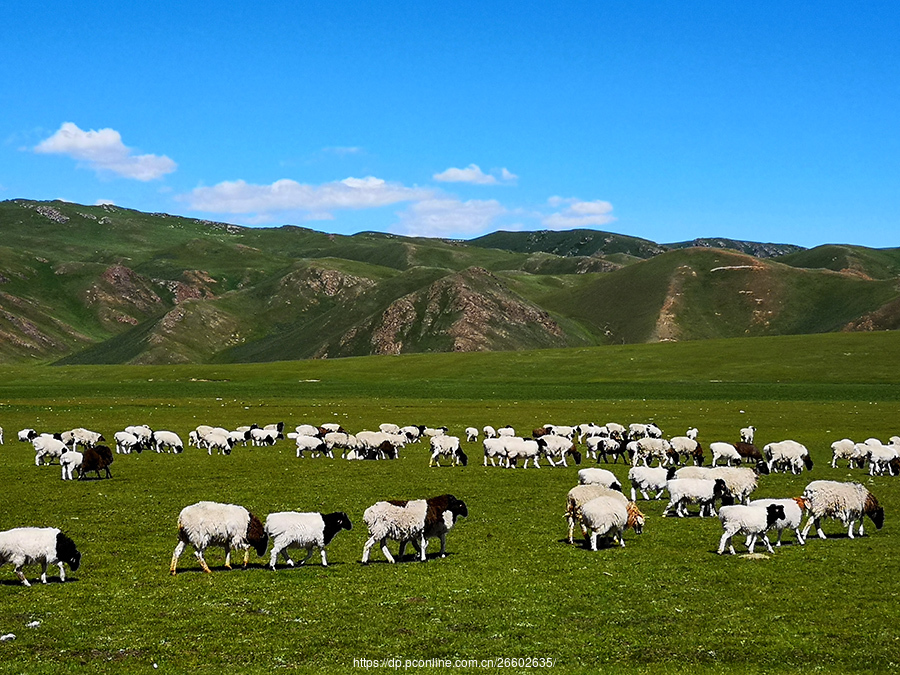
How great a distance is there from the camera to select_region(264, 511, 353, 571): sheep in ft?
61.8

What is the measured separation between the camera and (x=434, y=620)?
1469cm

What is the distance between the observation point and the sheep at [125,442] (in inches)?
1678

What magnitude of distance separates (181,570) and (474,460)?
911 inches

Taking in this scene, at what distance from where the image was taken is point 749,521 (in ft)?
66.3

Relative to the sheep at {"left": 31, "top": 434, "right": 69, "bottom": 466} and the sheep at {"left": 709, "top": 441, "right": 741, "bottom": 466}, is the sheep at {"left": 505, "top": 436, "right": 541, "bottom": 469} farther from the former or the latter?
the sheep at {"left": 31, "top": 434, "right": 69, "bottom": 466}

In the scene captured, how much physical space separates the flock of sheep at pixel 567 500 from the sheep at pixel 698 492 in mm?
33

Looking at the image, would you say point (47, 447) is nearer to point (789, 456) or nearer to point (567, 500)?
point (567, 500)

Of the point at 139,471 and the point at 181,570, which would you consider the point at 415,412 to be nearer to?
the point at 139,471

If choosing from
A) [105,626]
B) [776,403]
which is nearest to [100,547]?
[105,626]

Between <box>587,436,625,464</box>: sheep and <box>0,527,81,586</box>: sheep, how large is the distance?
27400 mm

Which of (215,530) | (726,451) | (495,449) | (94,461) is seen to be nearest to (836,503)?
(726,451)

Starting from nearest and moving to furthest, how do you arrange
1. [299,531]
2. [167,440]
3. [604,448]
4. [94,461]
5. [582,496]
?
1. [299,531]
2. [582,496]
3. [94,461]
4. [604,448]
5. [167,440]

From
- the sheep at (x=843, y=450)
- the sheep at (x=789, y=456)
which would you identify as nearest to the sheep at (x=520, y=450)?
the sheep at (x=789, y=456)

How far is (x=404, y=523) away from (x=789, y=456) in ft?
76.7
